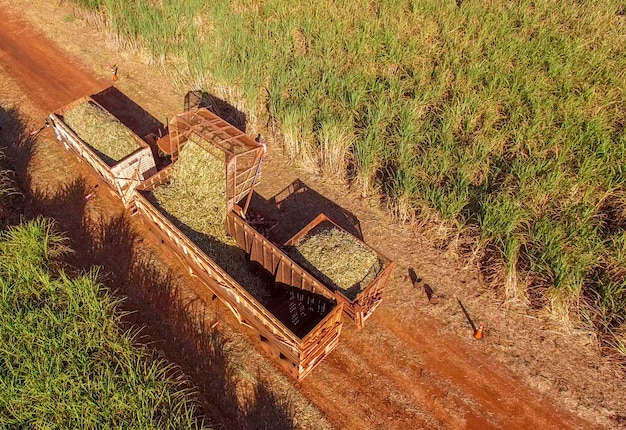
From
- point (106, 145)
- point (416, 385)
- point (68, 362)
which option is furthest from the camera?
point (106, 145)

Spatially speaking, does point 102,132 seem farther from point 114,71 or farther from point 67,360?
point 67,360

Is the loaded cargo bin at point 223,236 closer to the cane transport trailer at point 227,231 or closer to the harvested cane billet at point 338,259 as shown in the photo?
the cane transport trailer at point 227,231

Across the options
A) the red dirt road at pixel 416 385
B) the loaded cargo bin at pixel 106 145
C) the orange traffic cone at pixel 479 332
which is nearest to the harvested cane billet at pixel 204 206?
the loaded cargo bin at pixel 106 145

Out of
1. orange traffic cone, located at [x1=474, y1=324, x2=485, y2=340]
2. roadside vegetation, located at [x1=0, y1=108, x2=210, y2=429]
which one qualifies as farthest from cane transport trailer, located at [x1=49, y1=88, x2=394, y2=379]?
orange traffic cone, located at [x1=474, y1=324, x2=485, y2=340]

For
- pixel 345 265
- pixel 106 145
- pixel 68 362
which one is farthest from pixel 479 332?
pixel 106 145

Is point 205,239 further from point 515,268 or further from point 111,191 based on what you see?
point 515,268

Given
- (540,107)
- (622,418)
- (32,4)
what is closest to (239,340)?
(622,418)

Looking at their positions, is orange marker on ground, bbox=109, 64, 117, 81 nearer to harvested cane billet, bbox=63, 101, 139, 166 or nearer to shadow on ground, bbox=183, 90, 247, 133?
shadow on ground, bbox=183, 90, 247, 133
